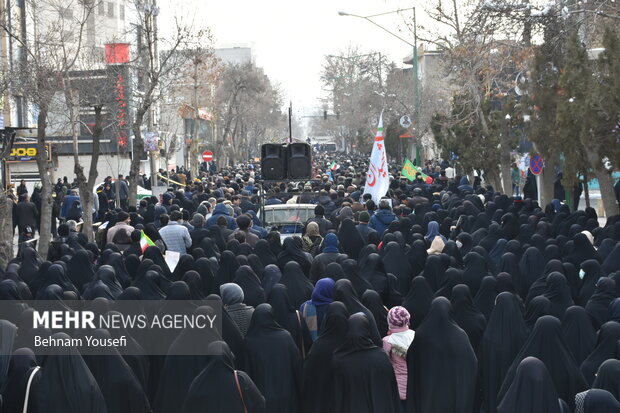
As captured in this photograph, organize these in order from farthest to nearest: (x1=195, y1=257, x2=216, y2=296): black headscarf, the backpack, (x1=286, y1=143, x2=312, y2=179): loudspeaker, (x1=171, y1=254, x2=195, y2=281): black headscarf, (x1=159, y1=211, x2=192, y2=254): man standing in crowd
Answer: (x1=286, y1=143, x2=312, y2=179): loudspeaker
the backpack
(x1=159, y1=211, x2=192, y2=254): man standing in crowd
(x1=171, y1=254, x2=195, y2=281): black headscarf
(x1=195, y1=257, x2=216, y2=296): black headscarf

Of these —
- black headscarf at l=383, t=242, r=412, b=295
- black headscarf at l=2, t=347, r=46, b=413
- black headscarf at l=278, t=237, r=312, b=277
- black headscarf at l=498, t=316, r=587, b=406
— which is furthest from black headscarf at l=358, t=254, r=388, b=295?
black headscarf at l=2, t=347, r=46, b=413

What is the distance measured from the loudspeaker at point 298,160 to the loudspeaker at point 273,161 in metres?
0.15

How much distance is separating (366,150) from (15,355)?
246 ft

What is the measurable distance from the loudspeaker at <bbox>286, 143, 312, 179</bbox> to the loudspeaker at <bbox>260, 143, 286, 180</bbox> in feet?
0.49

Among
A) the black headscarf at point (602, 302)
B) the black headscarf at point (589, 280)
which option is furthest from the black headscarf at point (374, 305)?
the black headscarf at point (589, 280)

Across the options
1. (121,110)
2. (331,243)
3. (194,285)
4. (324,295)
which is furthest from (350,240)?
(121,110)

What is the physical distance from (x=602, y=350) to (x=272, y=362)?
2316 mm

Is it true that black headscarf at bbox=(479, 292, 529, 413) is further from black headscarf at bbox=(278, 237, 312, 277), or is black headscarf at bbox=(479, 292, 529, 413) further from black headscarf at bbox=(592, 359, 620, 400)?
black headscarf at bbox=(278, 237, 312, 277)

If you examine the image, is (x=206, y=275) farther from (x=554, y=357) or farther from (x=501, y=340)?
(x=554, y=357)

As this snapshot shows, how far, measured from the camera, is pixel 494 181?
31719 millimetres

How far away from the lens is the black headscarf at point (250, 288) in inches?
388

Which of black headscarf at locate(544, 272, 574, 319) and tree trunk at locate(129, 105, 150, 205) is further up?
tree trunk at locate(129, 105, 150, 205)

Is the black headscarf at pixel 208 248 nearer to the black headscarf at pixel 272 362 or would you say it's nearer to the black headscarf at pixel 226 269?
the black headscarf at pixel 226 269

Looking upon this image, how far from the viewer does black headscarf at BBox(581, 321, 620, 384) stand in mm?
7445
